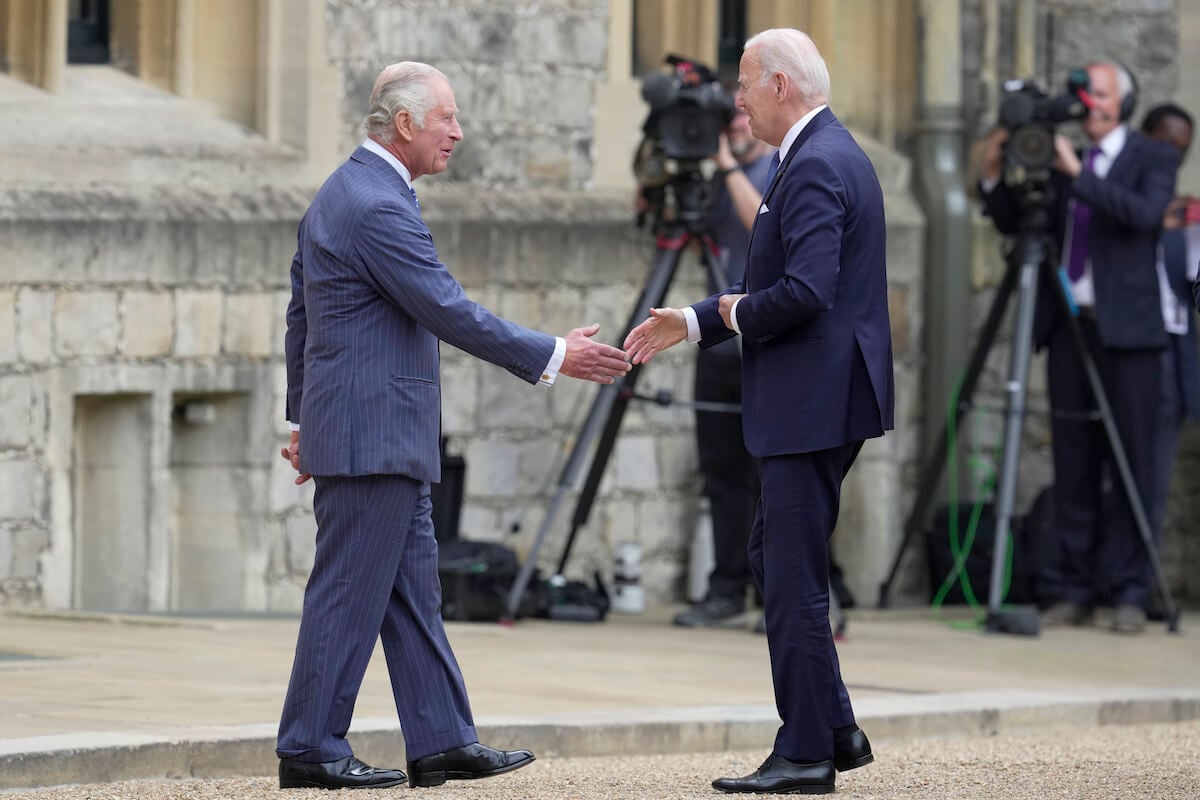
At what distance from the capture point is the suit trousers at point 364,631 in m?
4.59

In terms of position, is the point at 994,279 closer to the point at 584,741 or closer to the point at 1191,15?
the point at 1191,15

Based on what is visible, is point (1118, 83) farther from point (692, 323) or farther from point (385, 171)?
point (385, 171)

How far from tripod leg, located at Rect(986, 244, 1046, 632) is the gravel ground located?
7.78 ft

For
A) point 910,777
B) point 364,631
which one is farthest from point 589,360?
point 910,777

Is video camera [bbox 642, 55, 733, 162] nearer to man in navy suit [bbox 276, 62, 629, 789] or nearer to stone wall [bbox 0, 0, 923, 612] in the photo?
stone wall [bbox 0, 0, 923, 612]

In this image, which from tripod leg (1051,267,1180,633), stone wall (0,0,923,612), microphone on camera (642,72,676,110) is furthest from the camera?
tripod leg (1051,267,1180,633)

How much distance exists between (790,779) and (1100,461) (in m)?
4.69

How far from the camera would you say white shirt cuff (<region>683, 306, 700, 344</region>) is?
4832mm

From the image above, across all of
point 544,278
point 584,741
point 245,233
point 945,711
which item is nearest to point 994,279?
point 544,278

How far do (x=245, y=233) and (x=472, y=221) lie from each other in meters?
0.97

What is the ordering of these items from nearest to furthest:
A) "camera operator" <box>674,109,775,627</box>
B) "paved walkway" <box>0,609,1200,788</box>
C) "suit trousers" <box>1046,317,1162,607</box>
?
"paved walkway" <box>0,609,1200,788</box> < "camera operator" <box>674,109,775,627</box> < "suit trousers" <box>1046,317,1162,607</box>

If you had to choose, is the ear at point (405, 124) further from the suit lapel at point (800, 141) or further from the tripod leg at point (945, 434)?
the tripod leg at point (945, 434)

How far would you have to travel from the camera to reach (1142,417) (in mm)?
8891

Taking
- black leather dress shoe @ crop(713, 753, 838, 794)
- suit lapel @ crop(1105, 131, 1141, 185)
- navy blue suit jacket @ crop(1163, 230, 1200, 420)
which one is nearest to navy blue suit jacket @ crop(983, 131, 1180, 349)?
suit lapel @ crop(1105, 131, 1141, 185)
